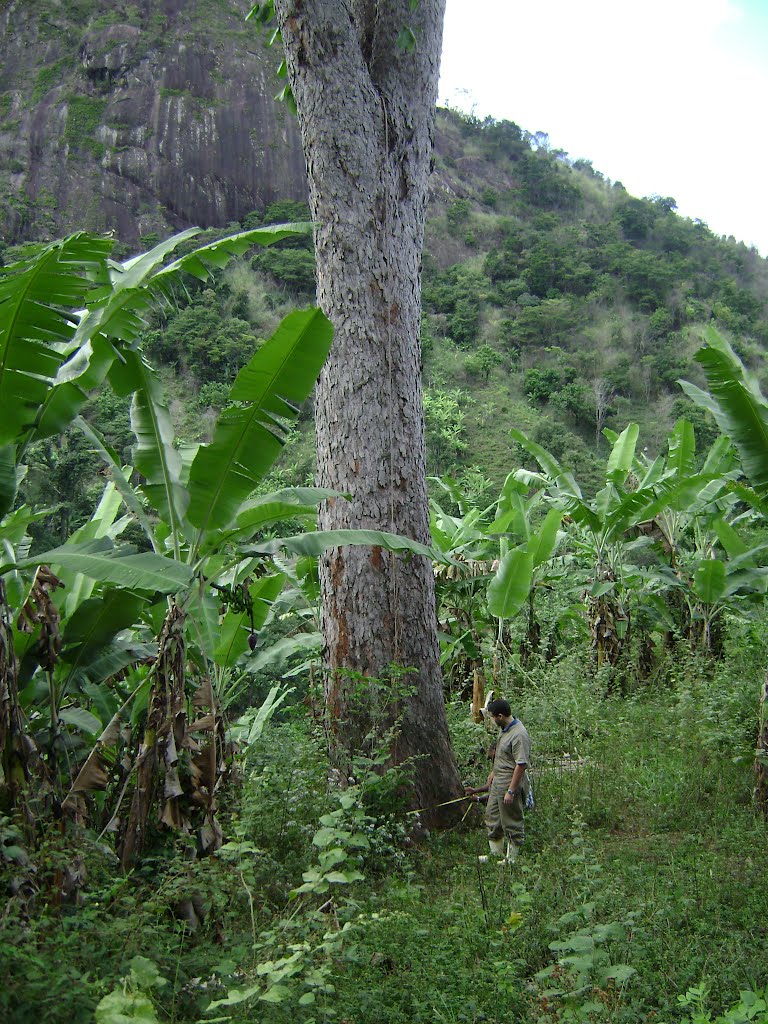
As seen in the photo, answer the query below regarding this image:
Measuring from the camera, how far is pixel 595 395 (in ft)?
118

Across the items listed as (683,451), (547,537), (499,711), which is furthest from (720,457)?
(499,711)

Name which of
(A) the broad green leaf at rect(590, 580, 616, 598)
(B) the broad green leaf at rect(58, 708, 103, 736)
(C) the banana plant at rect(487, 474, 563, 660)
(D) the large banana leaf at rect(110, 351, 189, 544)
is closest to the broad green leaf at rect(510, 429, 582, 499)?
(C) the banana plant at rect(487, 474, 563, 660)

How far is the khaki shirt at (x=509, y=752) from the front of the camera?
16.7 ft

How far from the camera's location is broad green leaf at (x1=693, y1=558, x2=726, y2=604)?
8.02m

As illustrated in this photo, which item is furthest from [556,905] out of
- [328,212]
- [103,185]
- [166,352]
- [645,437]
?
[103,185]

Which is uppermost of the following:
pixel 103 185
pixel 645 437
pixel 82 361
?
pixel 103 185

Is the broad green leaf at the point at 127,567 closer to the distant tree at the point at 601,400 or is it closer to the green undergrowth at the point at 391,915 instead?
the green undergrowth at the point at 391,915

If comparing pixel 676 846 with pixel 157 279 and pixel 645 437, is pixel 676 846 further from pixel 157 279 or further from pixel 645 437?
pixel 645 437

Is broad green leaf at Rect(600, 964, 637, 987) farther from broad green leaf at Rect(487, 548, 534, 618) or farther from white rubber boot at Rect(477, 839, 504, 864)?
broad green leaf at Rect(487, 548, 534, 618)

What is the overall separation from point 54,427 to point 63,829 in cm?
172

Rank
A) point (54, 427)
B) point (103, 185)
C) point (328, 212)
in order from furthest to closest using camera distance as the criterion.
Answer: point (103, 185) < point (328, 212) < point (54, 427)

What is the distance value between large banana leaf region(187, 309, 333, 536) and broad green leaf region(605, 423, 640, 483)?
560 cm

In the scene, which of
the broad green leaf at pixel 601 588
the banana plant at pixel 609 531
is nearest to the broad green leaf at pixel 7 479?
the banana plant at pixel 609 531

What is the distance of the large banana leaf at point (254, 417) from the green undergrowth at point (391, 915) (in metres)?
1.45
